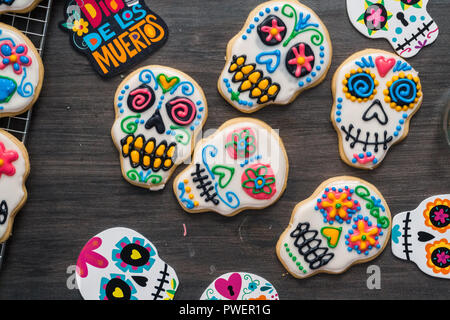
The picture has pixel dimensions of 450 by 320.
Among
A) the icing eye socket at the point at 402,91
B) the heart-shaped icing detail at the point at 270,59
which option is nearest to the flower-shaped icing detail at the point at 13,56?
the heart-shaped icing detail at the point at 270,59

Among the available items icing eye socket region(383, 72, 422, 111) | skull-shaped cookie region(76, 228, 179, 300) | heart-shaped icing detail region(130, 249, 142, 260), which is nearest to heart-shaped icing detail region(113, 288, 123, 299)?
skull-shaped cookie region(76, 228, 179, 300)

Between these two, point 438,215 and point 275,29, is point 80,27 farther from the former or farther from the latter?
point 438,215

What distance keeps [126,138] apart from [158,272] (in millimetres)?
429

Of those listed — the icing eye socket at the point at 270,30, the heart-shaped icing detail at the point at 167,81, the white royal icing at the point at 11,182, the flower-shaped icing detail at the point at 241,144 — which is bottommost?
the white royal icing at the point at 11,182

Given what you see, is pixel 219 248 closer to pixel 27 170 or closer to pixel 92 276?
pixel 92 276

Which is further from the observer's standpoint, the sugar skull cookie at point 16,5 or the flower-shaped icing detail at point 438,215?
the flower-shaped icing detail at point 438,215

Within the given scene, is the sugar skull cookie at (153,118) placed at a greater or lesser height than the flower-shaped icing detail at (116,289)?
greater

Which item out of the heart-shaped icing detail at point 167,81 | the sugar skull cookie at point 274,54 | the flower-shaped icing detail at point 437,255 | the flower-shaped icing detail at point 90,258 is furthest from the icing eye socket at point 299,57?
the flower-shaped icing detail at point 90,258

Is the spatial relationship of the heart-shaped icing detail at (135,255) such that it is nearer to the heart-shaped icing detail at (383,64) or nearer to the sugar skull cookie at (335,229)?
the sugar skull cookie at (335,229)

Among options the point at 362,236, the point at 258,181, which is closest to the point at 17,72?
the point at 258,181

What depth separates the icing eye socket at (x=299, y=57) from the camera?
124 cm

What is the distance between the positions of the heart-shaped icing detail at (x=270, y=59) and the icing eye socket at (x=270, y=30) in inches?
1.2

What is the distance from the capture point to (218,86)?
126 centimetres
